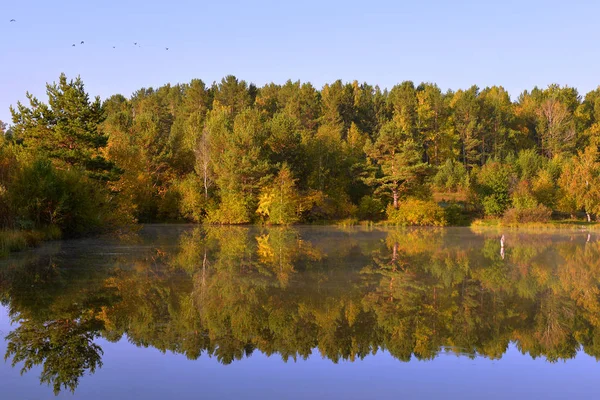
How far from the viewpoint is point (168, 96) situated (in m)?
90.4

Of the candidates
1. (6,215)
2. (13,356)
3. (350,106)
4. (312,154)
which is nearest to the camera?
(13,356)

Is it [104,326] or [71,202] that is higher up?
[71,202]

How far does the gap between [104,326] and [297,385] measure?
4.66 metres

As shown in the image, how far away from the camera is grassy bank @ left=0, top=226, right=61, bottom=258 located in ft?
69.9

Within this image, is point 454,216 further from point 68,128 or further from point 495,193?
point 68,128

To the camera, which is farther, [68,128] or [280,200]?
[280,200]

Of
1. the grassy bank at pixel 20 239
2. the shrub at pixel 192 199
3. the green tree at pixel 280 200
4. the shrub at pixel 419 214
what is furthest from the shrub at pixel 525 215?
the grassy bank at pixel 20 239

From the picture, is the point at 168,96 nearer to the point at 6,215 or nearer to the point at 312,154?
the point at 312,154

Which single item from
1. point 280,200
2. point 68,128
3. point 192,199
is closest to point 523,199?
point 280,200

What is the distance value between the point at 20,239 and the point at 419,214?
34.8 m

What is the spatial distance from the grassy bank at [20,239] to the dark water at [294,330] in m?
2.40

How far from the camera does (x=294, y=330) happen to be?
10539 mm

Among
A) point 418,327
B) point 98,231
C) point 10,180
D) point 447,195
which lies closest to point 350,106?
point 447,195

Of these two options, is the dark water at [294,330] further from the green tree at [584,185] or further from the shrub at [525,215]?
the green tree at [584,185]
